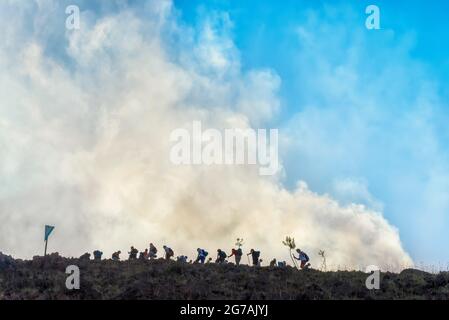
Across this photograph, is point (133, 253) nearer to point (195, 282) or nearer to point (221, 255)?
point (221, 255)

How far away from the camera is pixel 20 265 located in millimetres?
31328

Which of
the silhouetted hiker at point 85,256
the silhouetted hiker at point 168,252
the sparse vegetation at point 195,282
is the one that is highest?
the silhouetted hiker at point 168,252

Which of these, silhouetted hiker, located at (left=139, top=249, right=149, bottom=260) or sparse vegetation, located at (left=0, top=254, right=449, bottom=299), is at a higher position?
silhouetted hiker, located at (left=139, top=249, right=149, bottom=260)

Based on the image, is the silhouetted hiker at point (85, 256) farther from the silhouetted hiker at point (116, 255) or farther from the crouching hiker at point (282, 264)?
the crouching hiker at point (282, 264)

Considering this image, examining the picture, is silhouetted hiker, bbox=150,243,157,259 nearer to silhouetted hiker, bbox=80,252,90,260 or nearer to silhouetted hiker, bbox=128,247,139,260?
silhouetted hiker, bbox=128,247,139,260

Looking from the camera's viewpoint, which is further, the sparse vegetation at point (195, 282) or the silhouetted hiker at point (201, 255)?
the silhouetted hiker at point (201, 255)

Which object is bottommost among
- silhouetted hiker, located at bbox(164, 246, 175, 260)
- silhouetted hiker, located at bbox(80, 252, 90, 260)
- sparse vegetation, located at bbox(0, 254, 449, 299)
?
sparse vegetation, located at bbox(0, 254, 449, 299)

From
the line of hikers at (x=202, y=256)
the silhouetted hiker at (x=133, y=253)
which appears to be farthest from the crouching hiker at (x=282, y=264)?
the silhouetted hiker at (x=133, y=253)

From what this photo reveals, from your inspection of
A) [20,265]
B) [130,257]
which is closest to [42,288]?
[20,265]

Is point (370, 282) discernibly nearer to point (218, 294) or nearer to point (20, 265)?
point (218, 294)

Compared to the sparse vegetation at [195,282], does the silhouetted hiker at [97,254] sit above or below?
above

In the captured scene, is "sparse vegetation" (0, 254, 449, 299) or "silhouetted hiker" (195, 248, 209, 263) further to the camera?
"silhouetted hiker" (195, 248, 209, 263)

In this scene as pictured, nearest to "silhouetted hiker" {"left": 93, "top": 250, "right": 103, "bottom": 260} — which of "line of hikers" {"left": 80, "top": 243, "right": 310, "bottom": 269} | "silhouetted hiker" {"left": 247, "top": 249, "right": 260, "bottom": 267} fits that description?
"line of hikers" {"left": 80, "top": 243, "right": 310, "bottom": 269}

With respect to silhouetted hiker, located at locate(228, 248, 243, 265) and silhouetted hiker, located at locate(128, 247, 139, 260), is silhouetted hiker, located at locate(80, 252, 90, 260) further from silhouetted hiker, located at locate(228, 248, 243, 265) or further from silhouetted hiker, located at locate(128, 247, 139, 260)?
silhouetted hiker, located at locate(228, 248, 243, 265)
